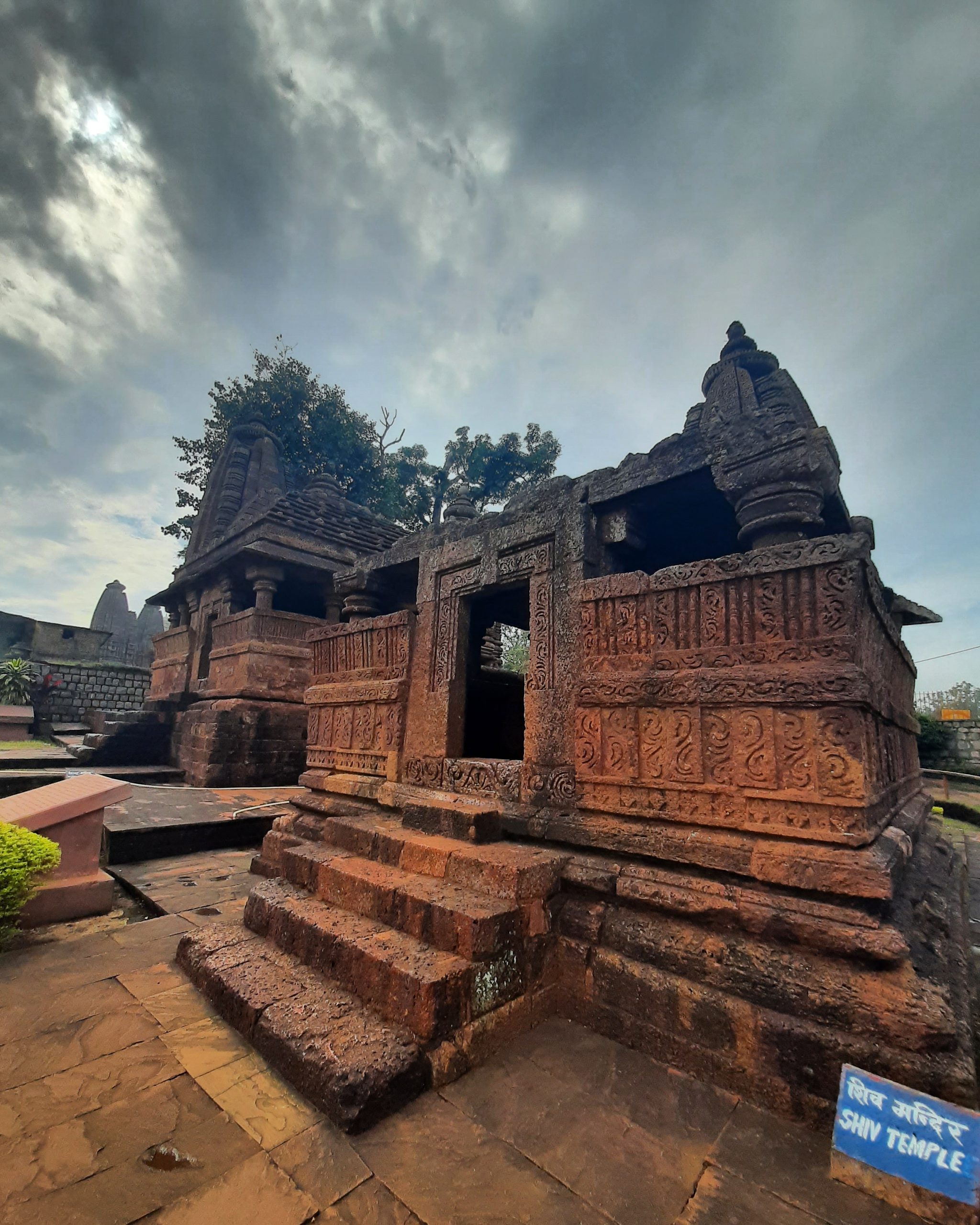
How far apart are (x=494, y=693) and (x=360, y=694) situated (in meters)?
1.66

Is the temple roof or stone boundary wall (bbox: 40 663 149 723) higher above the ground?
the temple roof

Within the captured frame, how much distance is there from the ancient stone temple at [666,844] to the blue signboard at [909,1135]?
0.84 ft

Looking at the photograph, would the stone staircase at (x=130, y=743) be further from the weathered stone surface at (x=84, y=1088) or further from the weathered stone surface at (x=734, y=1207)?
the weathered stone surface at (x=734, y=1207)

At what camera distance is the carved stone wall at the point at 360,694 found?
477 centimetres

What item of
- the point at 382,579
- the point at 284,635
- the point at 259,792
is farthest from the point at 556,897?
the point at 284,635

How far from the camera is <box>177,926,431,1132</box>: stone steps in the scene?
201 centimetres

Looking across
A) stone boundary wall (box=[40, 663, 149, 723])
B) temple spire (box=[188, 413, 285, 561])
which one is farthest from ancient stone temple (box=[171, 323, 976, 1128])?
stone boundary wall (box=[40, 663, 149, 723])

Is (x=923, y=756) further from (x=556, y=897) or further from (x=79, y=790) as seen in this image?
(x=79, y=790)

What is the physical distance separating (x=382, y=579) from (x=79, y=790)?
9.98ft

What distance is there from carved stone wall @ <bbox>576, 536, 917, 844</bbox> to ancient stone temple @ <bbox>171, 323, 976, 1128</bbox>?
13 millimetres

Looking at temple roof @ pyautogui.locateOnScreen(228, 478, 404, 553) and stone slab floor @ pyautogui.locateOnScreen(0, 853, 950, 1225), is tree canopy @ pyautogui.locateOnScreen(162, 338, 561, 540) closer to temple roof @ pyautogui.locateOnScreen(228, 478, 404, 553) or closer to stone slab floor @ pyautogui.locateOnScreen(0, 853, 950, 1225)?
temple roof @ pyautogui.locateOnScreen(228, 478, 404, 553)

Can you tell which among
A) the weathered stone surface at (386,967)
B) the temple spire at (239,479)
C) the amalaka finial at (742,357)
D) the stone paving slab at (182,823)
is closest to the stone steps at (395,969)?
the weathered stone surface at (386,967)

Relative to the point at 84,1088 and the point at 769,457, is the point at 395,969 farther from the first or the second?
the point at 769,457

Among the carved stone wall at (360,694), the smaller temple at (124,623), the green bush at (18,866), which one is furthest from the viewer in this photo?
the smaller temple at (124,623)
